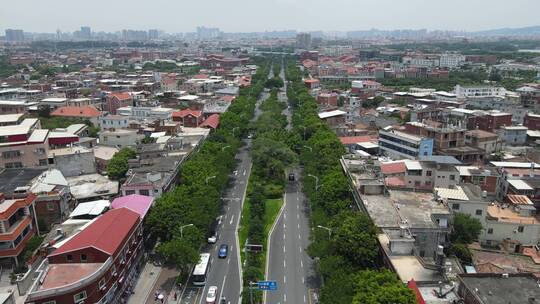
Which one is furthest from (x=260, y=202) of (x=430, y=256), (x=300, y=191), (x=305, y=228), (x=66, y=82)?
(x=66, y=82)

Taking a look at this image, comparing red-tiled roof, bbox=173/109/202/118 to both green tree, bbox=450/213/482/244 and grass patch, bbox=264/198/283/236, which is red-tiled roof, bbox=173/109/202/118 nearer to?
grass patch, bbox=264/198/283/236

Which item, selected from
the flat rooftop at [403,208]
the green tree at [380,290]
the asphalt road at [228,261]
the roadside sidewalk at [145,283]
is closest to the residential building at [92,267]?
the roadside sidewalk at [145,283]

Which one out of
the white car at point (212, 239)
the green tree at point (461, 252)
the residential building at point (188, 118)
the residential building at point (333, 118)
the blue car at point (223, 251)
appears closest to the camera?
the green tree at point (461, 252)

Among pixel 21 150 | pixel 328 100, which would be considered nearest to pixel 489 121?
pixel 328 100

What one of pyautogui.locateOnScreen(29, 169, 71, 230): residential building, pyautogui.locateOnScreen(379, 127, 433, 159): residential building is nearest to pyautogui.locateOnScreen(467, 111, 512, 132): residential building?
pyautogui.locateOnScreen(379, 127, 433, 159): residential building

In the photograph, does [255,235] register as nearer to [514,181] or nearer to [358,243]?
[358,243]

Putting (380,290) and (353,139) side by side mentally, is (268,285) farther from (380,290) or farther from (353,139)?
(353,139)

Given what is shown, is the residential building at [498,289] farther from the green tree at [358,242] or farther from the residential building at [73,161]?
the residential building at [73,161]
